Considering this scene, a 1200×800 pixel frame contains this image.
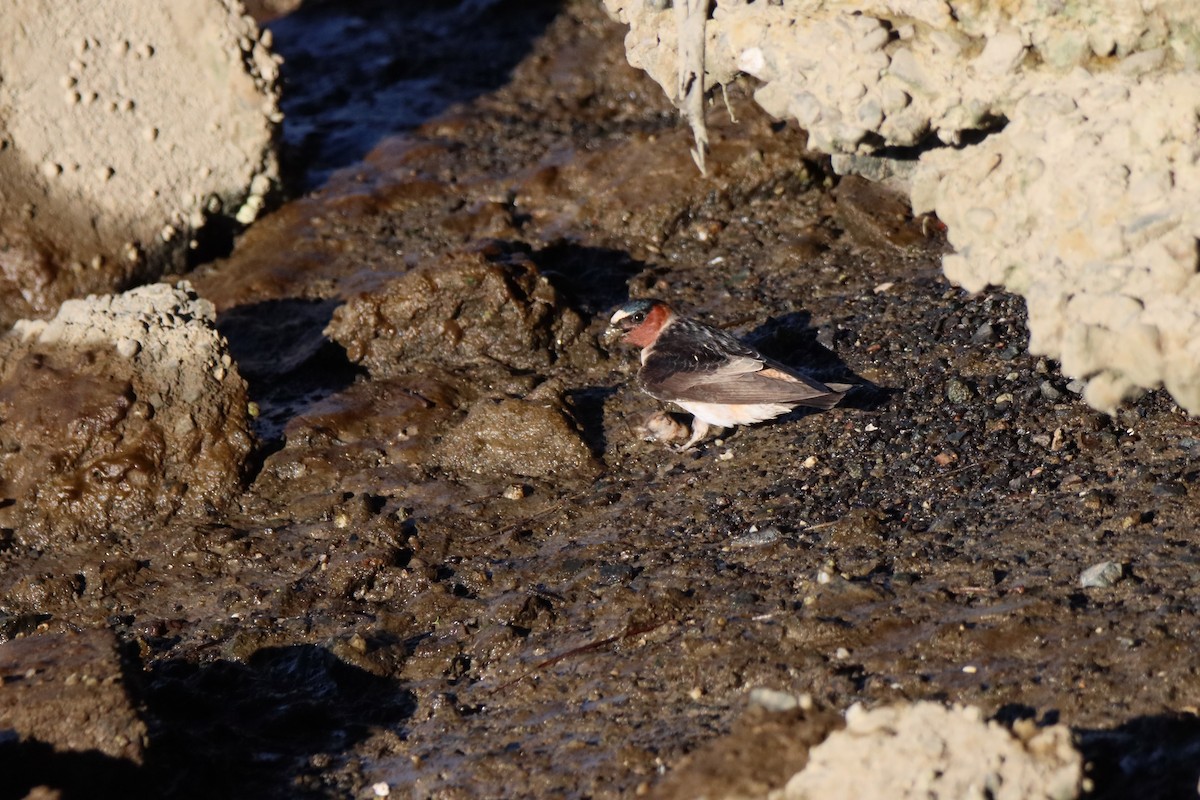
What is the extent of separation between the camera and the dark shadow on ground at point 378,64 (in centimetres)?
1108

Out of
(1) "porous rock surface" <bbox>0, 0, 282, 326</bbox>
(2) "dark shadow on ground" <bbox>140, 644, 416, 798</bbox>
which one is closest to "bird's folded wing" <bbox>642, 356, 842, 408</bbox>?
(2) "dark shadow on ground" <bbox>140, 644, 416, 798</bbox>

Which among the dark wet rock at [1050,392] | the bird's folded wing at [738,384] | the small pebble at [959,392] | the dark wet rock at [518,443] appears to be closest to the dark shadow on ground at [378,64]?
the dark wet rock at [518,443]

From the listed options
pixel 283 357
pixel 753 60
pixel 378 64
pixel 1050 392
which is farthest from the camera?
pixel 378 64

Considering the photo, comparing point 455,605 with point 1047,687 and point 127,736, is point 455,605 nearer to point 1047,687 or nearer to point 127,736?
point 127,736

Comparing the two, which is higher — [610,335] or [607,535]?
[610,335]

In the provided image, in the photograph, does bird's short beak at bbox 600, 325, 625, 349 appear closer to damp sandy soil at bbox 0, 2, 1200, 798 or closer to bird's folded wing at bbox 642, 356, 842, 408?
damp sandy soil at bbox 0, 2, 1200, 798

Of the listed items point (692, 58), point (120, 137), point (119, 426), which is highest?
point (692, 58)

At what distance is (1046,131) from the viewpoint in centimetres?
493

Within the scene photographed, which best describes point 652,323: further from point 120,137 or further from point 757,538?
point 120,137

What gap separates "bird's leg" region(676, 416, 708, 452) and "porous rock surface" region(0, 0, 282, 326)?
4292mm

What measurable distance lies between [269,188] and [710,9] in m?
4.71

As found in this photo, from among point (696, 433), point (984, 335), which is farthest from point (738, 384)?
point (984, 335)

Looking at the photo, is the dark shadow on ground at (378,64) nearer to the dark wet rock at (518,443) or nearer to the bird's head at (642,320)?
the bird's head at (642,320)

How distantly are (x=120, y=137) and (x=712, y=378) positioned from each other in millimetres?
4836
